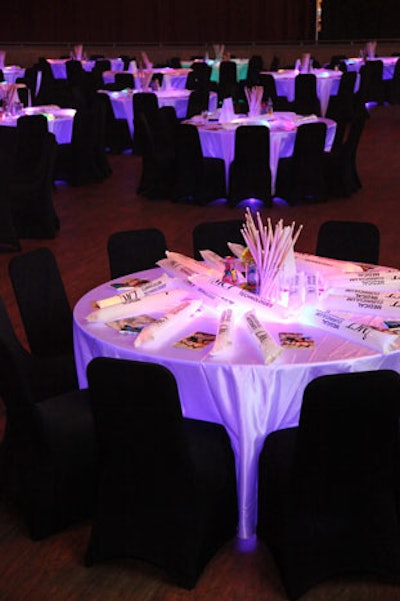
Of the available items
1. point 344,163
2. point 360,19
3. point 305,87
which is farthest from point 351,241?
point 360,19

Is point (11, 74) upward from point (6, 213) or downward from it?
downward

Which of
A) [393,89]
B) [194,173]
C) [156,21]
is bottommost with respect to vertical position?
[393,89]

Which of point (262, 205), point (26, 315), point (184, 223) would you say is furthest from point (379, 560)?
point (262, 205)

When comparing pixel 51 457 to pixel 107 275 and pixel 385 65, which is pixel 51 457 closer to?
pixel 107 275

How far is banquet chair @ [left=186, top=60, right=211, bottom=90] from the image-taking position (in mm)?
12586

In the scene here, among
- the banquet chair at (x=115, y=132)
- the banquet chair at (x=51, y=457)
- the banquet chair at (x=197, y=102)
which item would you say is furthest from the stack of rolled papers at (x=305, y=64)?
the banquet chair at (x=51, y=457)

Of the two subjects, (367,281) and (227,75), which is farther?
(227,75)

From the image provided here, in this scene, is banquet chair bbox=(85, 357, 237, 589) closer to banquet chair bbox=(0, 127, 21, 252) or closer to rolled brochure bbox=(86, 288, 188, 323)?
rolled brochure bbox=(86, 288, 188, 323)

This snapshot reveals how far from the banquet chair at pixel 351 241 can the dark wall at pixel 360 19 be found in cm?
1570

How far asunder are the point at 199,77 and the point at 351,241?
32.2ft

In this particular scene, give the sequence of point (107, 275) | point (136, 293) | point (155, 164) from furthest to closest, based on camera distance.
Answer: point (155, 164), point (107, 275), point (136, 293)

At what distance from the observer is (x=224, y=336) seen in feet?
10.1

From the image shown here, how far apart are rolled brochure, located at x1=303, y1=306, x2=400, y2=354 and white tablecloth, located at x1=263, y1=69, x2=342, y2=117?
1034 centimetres

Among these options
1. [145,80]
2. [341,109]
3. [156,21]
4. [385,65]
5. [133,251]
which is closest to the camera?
[133,251]
